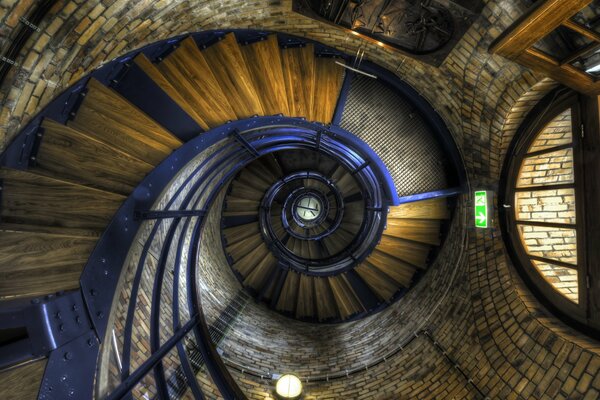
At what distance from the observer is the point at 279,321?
21.9 ft

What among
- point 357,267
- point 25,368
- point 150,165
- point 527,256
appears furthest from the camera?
point 357,267

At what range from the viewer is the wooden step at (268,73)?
13.0 ft

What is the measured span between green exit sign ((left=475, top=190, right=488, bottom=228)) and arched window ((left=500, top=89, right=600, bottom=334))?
21cm

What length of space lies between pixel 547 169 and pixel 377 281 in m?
3.59

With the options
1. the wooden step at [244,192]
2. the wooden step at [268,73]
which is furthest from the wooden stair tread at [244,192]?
the wooden step at [268,73]

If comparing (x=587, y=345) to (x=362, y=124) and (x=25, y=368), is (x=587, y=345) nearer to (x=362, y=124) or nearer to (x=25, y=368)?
(x=362, y=124)

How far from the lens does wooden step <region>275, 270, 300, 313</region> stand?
6.93 m

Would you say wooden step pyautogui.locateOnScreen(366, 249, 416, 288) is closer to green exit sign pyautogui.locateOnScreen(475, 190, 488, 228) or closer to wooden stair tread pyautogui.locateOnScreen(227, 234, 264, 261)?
green exit sign pyautogui.locateOnScreen(475, 190, 488, 228)

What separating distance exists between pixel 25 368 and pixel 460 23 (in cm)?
404

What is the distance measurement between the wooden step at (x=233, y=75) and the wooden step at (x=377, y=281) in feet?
13.1

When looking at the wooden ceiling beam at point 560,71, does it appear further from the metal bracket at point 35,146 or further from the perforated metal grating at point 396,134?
the metal bracket at point 35,146

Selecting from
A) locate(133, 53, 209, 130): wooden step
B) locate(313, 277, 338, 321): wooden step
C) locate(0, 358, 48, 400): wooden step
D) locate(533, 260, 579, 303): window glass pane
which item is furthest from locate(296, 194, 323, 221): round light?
locate(0, 358, 48, 400): wooden step

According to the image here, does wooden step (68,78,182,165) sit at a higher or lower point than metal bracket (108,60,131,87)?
lower

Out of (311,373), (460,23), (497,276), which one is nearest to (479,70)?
(460,23)
